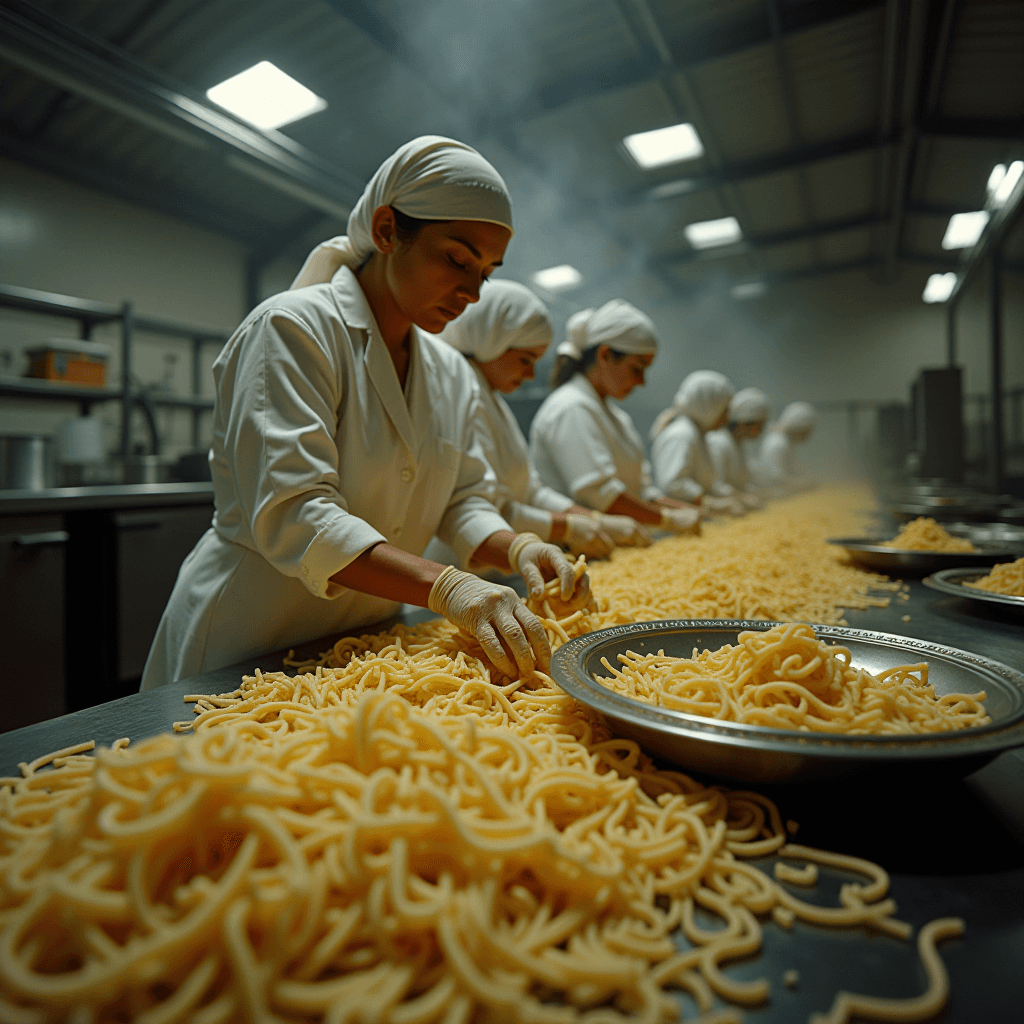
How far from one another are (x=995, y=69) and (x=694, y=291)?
6.26m

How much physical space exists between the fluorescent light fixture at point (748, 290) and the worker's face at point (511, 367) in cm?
954

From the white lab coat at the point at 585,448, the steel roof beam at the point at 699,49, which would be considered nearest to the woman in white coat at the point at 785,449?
the steel roof beam at the point at 699,49

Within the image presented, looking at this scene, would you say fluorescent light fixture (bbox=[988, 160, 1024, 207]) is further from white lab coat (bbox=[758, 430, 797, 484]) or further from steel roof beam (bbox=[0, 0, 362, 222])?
white lab coat (bbox=[758, 430, 797, 484])

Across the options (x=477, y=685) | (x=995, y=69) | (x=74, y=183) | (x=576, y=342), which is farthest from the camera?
(x=74, y=183)

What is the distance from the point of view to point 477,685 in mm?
834

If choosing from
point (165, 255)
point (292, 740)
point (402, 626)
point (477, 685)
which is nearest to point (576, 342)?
point (402, 626)

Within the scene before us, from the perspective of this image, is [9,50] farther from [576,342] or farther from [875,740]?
[875,740]

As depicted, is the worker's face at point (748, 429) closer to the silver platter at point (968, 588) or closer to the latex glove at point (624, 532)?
the latex glove at point (624, 532)

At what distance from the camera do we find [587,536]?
208 cm

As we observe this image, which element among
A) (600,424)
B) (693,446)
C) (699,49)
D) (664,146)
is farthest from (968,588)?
(664,146)

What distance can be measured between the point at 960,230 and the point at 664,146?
5120 mm

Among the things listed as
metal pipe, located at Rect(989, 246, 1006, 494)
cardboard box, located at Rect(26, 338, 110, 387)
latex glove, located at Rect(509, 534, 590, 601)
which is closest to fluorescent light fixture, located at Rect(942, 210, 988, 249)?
metal pipe, located at Rect(989, 246, 1006, 494)

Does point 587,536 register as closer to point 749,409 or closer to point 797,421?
point 749,409

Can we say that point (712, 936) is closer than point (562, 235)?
Yes
